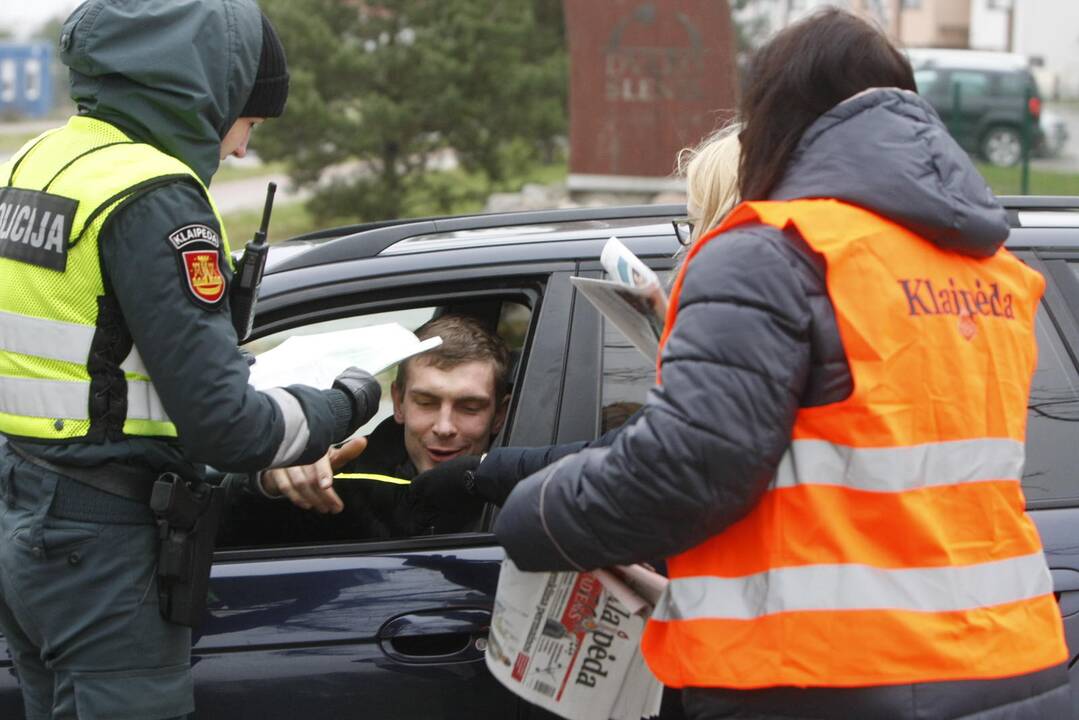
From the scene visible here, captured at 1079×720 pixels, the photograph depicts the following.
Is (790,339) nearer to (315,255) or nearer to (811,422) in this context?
(811,422)

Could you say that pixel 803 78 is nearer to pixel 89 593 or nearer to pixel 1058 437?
pixel 1058 437

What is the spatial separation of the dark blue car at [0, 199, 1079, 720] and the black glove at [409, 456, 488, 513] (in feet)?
0.23

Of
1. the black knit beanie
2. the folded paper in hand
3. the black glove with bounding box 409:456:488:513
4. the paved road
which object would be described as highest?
the black knit beanie

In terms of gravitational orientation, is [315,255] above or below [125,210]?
below

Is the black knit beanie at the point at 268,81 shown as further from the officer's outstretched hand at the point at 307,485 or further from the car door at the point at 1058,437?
the car door at the point at 1058,437

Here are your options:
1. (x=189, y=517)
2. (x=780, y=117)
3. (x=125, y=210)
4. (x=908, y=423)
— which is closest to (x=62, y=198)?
(x=125, y=210)

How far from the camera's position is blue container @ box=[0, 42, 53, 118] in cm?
3853

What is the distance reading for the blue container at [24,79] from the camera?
3853 centimetres

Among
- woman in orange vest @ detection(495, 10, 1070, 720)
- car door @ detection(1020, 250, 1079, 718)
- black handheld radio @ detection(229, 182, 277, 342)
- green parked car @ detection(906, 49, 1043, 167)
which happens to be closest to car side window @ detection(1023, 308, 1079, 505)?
car door @ detection(1020, 250, 1079, 718)

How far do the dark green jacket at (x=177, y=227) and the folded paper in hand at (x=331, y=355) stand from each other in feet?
0.56

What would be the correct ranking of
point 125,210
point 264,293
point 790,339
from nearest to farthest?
point 790,339 < point 125,210 < point 264,293

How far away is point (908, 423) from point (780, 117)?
0.45 metres

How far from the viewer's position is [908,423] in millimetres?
1734

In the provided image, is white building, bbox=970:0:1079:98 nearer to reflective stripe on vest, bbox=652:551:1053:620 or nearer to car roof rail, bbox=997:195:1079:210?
car roof rail, bbox=997:195:1079:210
